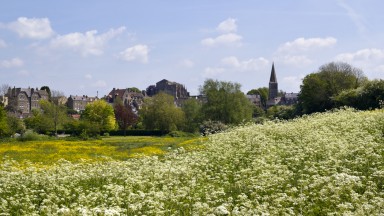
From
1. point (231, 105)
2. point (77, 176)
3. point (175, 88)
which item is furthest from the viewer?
point (175, 88)

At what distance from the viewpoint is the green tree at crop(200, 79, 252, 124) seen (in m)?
74.6

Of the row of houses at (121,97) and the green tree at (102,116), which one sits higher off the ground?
the row of houses at (121,97)

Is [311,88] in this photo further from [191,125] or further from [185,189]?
[185,189]

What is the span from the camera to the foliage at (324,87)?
66000 millimetres

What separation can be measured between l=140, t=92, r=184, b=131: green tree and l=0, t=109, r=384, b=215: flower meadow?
A: 6294 cm

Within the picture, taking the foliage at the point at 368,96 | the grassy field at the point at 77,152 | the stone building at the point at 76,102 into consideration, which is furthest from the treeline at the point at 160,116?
the stone building at the point at 76,102

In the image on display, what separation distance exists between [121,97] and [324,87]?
10973 cm

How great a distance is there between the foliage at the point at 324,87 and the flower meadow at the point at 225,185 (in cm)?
4754

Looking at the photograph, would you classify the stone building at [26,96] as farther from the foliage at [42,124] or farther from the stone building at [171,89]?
the foliage at [42,124]

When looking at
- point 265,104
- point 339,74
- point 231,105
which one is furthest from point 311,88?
point 265,104

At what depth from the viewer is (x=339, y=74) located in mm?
72562

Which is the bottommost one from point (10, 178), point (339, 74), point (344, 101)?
point (10, 178)

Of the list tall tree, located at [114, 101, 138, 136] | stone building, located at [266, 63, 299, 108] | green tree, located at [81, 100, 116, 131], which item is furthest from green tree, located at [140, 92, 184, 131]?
stone building, located at [266, 63, 299, 108]

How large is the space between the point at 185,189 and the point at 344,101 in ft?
152
